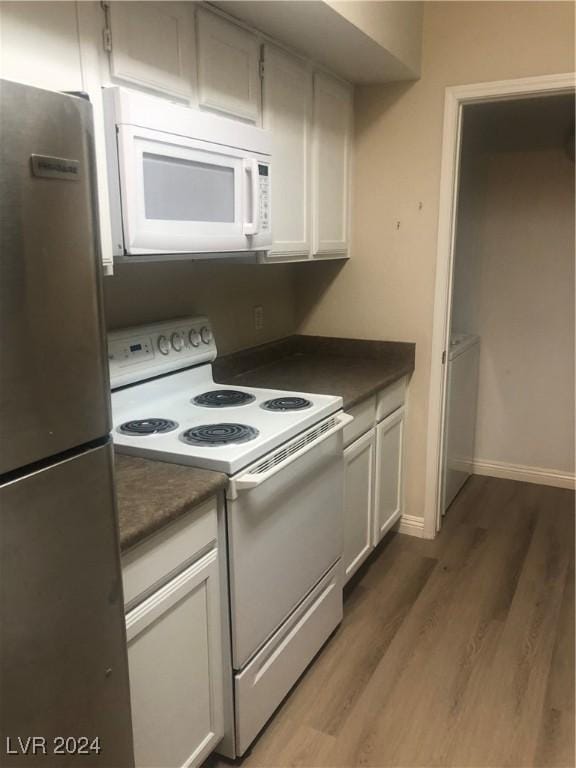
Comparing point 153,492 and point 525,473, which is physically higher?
point 153,492

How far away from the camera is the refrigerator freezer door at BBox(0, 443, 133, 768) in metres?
0.82

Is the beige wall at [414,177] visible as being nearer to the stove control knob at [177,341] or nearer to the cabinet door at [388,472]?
the cabinet door at [388,472]

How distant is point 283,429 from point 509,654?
1266mm

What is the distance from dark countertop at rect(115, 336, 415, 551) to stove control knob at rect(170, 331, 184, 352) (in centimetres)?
31

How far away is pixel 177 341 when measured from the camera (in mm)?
2146

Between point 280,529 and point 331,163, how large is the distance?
5.38 ft

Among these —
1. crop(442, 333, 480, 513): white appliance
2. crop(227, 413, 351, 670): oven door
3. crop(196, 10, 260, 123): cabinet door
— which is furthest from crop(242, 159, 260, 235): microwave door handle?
crop(442, 333, 480, 513): white appliance

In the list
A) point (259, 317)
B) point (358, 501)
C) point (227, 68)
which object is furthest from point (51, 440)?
point (259, 317)

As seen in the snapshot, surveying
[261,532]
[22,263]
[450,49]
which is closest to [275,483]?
[261,532]

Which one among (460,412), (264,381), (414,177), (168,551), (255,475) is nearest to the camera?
(168,551)

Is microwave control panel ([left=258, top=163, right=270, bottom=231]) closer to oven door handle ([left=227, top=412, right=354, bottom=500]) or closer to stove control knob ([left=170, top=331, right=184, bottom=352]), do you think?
stove control knob ([left=170, top=331, right=184, bottom=352])

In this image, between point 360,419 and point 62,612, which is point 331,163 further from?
point 62,612

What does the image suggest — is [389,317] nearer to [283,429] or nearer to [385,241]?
[385,241]

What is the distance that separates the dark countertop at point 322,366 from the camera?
2449 millimetres
